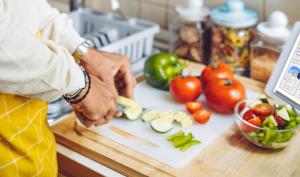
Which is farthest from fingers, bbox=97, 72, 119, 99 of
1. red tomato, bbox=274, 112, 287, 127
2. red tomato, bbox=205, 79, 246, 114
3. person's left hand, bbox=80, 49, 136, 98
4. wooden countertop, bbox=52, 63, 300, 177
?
red tomato, bbox=274, 112, 287, 127

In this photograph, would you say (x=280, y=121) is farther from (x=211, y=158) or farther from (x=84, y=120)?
(x=84, y=120)

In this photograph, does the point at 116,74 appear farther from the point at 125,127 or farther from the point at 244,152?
the point at 244,152

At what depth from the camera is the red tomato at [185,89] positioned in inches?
43.1

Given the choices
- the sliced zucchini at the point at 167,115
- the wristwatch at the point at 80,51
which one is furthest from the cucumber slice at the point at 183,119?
the wristwatch at the point at 80,51

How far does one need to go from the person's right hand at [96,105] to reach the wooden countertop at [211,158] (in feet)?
0.18

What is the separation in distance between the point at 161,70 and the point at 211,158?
0.34m

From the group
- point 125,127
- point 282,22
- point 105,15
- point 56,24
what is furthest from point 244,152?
point 105,15

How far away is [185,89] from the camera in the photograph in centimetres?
109

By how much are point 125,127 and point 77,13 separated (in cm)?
56

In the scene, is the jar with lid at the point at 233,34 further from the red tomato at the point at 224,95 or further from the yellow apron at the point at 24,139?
the yellow apron at the point at 24,139

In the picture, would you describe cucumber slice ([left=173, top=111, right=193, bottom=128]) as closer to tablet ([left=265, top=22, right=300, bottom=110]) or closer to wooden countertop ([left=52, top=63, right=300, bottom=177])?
wooden countertop ([left=52, top=63, right=300, bottom=177])

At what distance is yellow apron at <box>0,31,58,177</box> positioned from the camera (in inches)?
31.2

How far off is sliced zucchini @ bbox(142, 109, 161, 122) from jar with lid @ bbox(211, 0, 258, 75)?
0.32 meters

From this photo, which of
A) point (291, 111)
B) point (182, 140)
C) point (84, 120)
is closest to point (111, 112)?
point (84, 120)
